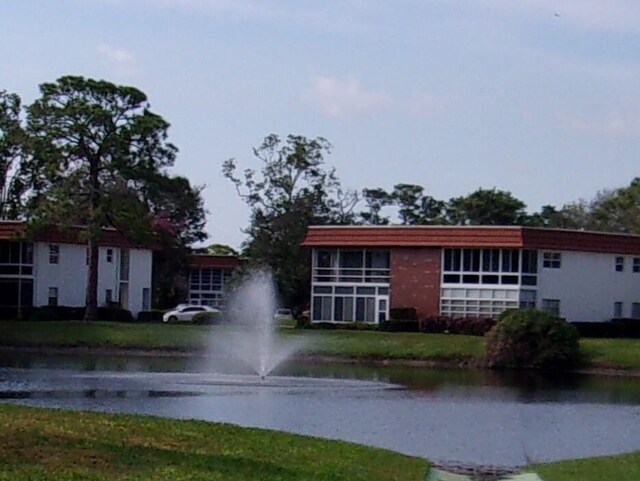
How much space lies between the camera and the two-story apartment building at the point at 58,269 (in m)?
79.0

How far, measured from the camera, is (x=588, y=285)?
7450cm

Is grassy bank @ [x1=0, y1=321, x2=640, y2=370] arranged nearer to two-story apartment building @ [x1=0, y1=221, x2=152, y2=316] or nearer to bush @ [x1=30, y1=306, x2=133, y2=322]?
bush @ [x1=30, y1=306, x2=133, y2=322]

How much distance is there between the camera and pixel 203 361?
60844mm

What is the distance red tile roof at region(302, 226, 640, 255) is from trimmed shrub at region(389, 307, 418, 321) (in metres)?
3.64

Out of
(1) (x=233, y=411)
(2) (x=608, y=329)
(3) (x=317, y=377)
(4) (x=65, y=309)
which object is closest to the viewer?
(1) (x=233, y=411)

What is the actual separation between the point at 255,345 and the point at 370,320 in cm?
1262

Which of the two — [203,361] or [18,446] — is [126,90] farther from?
[18,446]

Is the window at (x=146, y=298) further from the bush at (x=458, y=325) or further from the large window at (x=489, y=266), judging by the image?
the bush at (x=458, y=325)

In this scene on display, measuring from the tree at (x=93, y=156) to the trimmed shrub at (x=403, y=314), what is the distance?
13.2m

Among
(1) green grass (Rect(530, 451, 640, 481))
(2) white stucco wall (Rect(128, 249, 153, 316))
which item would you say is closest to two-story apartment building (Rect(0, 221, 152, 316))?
(2) white stucco wall (Rect(128, 249, 153, 316))

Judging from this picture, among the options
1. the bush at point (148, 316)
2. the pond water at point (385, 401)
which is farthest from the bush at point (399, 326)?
the bush at point (148, 316)

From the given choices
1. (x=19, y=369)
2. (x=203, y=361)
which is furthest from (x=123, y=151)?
(x=19, y=369)

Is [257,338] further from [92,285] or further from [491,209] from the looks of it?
[491,209]

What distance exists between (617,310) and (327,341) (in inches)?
748
